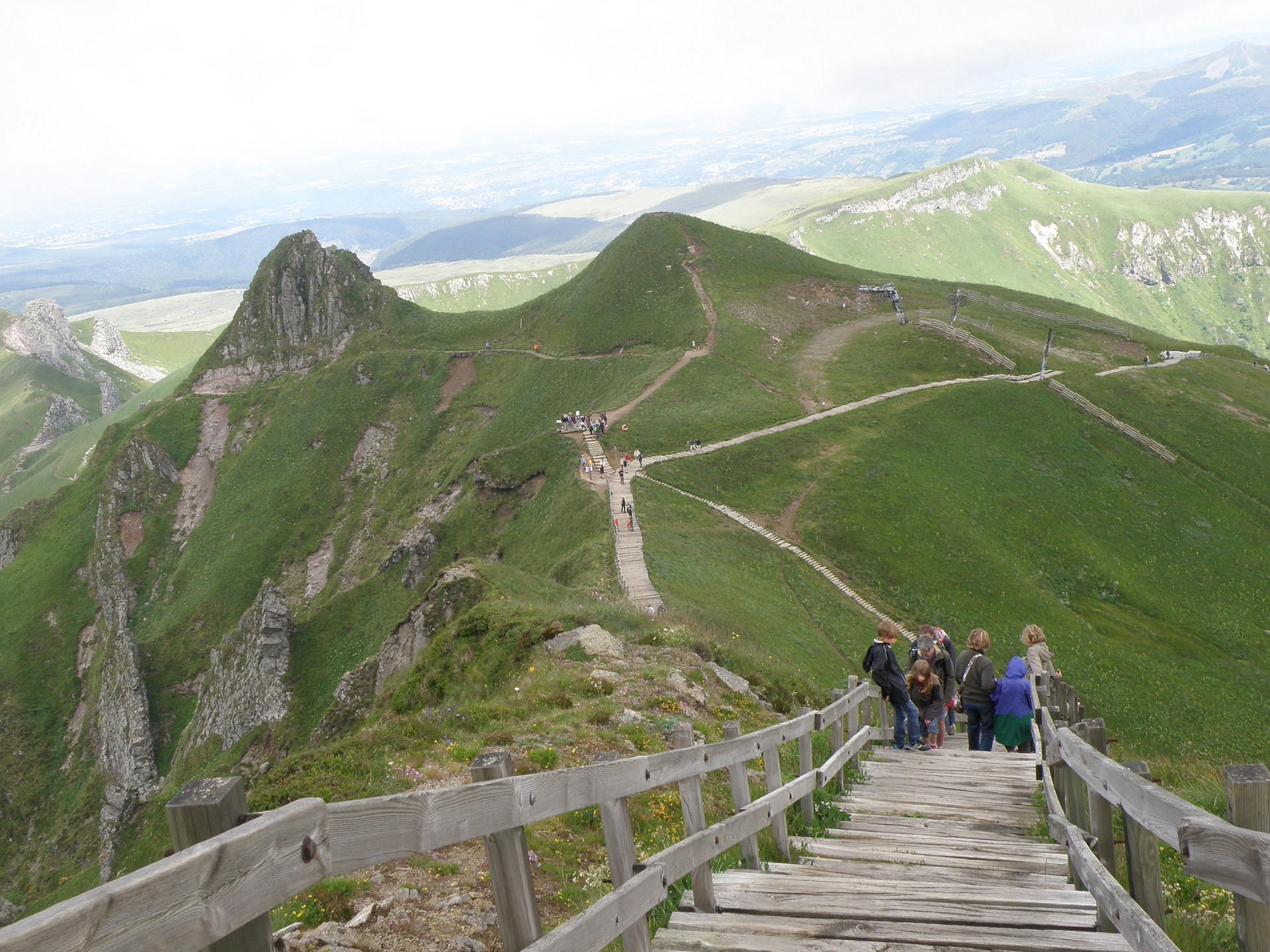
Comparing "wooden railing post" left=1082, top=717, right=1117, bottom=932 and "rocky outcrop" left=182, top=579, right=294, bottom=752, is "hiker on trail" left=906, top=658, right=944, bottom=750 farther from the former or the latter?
"rocky outcrop" left=182, top=579, right=294, bottom=752

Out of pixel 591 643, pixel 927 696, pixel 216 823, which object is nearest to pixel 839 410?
pixel 591 643

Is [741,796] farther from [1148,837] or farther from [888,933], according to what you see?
[1148,837]

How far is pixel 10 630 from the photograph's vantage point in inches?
3600

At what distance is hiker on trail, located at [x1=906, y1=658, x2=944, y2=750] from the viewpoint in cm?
2014

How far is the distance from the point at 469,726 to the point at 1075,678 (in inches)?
1472

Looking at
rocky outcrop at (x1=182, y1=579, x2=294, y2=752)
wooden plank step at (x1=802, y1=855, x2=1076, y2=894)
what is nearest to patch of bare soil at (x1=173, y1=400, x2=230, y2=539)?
rocky outcrop at (x1=182, y1=579, x2=294, y2=752)

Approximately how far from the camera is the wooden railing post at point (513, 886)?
4.85 m

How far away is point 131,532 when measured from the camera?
103 metres

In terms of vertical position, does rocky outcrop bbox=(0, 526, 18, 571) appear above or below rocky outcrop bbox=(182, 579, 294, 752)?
above

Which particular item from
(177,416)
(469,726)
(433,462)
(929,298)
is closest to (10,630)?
(177,416)

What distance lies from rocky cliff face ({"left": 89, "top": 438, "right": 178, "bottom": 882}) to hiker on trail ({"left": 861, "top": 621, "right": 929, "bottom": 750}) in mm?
47881

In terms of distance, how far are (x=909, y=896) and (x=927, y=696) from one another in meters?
13.0

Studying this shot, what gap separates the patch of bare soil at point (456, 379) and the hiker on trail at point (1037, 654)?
302 ft

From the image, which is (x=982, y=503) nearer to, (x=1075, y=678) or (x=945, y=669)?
(x=1075, y=678)
